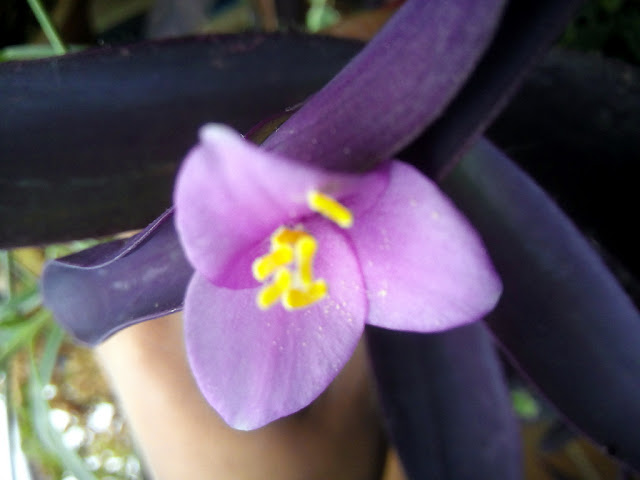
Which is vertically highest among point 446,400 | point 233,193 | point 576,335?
point 233,193

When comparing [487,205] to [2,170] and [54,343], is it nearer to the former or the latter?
[2,170]

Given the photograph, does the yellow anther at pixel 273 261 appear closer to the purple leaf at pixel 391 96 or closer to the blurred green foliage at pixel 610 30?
the purple leaf at pixel 391 96

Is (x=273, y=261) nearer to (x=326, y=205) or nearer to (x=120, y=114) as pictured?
(x=326, y=205)

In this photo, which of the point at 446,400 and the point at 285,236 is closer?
the point at 285,236

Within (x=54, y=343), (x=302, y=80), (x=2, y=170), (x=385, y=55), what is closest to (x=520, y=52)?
(x=385, y=55)

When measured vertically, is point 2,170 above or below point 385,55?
below

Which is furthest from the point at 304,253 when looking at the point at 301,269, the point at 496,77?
the point at 496,77

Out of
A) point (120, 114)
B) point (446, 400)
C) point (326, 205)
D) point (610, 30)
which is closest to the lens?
point (326, 205)
